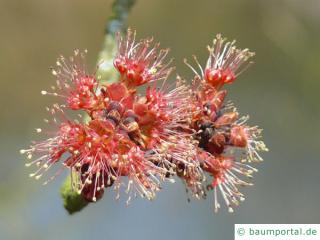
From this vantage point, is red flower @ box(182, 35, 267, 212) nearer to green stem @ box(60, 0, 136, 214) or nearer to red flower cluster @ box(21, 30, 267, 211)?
red flower cluster @ box(21, 30, 267, 211)

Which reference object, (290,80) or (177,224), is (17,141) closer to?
(177,224)

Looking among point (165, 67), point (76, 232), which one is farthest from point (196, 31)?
point (165, 67)

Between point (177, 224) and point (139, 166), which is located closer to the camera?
point (139, 166)

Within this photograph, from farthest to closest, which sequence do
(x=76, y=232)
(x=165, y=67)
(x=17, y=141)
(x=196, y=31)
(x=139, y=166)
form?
1. (x=196, y=31)
2. (x=17, y=141)
3. (x=76, y=232)
4. (x=165, y=67)
5. (x=139, y=166)

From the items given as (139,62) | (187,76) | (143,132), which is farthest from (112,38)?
(187,76)

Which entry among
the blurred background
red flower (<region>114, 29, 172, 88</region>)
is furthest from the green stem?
the blurred background
